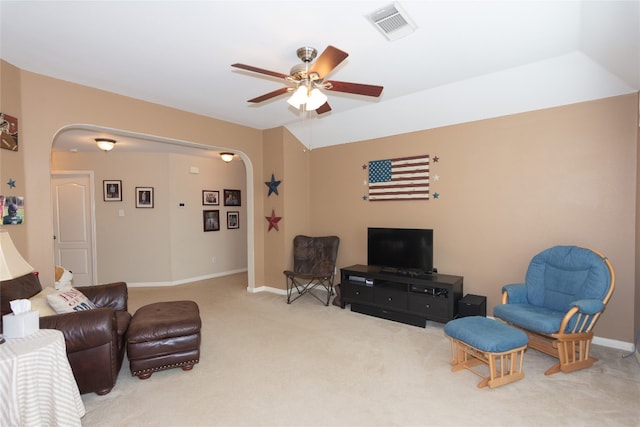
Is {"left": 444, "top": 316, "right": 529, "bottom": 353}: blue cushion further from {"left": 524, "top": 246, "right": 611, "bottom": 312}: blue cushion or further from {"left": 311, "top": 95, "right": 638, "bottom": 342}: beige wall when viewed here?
{"left": 311, "top": 95, "right": 638, "bottom": 342}: beige wall

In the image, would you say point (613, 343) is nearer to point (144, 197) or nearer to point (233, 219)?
point (233, 219)

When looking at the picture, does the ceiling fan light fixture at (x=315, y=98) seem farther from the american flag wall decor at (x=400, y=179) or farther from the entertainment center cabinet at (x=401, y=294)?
the entertainment center cabinet at (x=401, y=294)

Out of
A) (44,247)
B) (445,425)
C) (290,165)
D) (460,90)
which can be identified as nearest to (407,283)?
(445,425)

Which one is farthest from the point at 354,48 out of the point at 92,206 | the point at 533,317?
the point at 92,206

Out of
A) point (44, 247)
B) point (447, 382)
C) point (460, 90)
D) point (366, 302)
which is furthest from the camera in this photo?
point (366, 302)

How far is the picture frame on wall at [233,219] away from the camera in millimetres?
7227

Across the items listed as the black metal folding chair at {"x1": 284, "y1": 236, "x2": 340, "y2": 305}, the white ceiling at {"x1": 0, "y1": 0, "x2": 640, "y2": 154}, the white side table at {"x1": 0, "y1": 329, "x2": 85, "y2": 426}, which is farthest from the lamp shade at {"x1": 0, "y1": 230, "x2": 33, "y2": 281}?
the black metal folding chair at {"x1": 284, "y1": 236, "x2": 340, "y2": 305}

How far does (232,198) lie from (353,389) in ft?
18.0

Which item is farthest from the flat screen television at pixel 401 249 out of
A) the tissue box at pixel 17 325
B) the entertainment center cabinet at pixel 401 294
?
the tissue box at pixel 17 325

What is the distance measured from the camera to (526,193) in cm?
366

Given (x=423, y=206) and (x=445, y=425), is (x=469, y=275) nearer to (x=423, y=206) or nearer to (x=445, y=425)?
(x=423, y=206)

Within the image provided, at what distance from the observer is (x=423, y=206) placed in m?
4.47

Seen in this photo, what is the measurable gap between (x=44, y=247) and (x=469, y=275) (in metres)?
4.75

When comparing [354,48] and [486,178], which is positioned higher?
[354,48]
